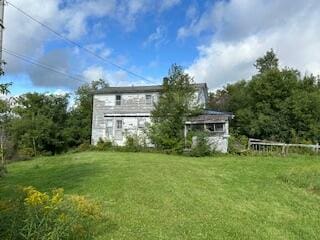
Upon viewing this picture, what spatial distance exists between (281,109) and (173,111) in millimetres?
9093

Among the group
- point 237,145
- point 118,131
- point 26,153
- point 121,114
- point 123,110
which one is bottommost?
point 26,153

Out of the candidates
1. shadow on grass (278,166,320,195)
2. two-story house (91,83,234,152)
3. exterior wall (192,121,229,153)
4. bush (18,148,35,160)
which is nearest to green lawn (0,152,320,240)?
shadow on grass (278,166,320,195)

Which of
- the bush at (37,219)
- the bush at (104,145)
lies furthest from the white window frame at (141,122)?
the bush at (37,219)

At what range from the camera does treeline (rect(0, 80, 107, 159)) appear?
38375mm

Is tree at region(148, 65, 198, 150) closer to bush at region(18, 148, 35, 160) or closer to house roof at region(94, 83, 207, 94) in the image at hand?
house roof at region(94, 83, 207, 94)

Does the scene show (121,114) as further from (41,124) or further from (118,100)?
(41,124)

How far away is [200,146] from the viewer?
90.9 ft

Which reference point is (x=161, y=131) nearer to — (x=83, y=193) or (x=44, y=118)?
(x=44, y=118)

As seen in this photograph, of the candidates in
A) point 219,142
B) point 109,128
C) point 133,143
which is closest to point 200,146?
point 219,142

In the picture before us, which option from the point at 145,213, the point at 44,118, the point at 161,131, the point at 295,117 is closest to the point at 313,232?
the point at 145,213

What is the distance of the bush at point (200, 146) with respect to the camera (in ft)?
90.2

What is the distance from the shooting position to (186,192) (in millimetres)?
12820

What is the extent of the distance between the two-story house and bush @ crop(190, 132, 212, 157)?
7394 millimetres

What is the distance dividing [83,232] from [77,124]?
119 feet
